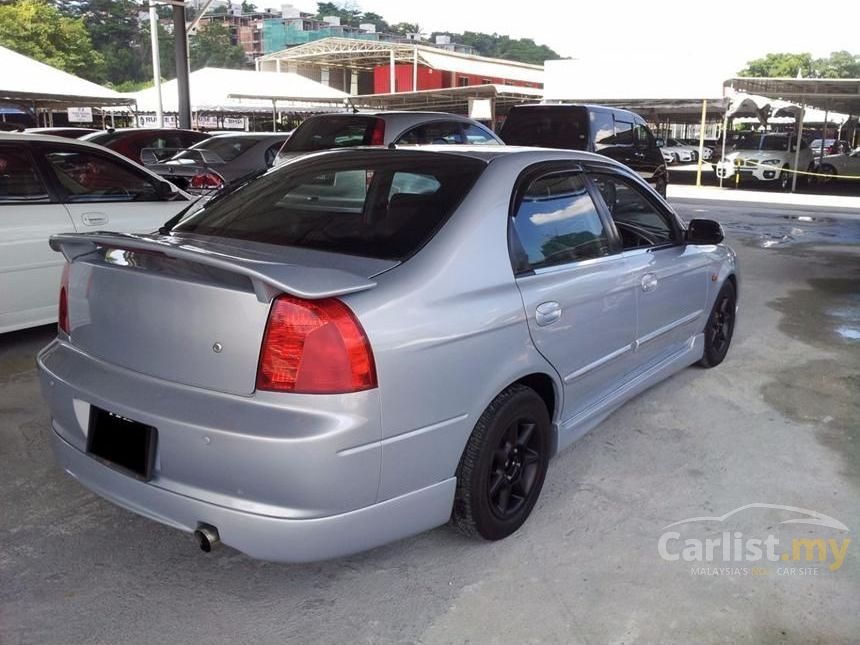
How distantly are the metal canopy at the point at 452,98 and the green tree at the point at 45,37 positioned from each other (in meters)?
30.4

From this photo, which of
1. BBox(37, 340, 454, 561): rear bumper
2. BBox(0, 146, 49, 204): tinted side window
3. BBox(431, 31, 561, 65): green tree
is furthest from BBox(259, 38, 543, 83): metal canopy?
BBox(431, 31, 561, 65): green tree

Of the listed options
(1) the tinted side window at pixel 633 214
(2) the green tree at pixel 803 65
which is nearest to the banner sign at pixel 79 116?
(1) the tinted side window at pixel 633 214

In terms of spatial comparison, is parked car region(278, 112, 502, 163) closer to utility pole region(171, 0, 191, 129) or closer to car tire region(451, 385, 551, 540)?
car tire region(451, 385, 551, 540)

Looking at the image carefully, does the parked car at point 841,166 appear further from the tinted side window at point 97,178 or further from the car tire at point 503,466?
the car tire at point 503,466

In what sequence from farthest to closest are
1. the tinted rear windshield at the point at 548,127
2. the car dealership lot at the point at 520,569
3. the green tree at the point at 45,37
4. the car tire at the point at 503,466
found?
the green tree at the point at 45,37
the tinted rear windshield at the point at 548,127
the car tire at the point at 503,466
the car dealership lot at the point at 520,569

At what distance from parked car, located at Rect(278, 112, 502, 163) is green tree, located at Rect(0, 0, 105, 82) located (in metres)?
50.8

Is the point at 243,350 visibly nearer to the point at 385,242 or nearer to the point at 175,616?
the point at 385,242

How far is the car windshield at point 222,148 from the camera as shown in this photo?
34.7 ft

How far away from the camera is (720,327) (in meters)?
5.30

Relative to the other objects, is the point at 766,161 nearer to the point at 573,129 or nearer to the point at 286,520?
the point at 573,129

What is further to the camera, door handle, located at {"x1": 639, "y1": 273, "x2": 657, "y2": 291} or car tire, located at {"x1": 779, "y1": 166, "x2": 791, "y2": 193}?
car tire, located at {"x1": 779, "y1": 166, "x2": 791, "y2": 193}

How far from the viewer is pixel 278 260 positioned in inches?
104

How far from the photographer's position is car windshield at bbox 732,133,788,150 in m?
22.8

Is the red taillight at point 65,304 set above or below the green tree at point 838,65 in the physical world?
below
